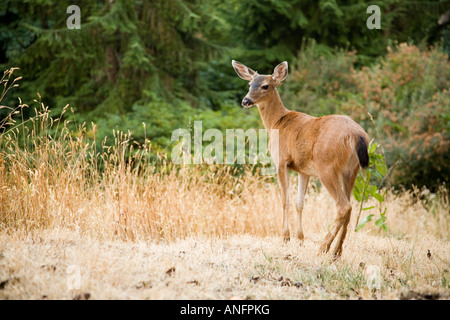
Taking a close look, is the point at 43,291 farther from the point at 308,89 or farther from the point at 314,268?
the point at 308,89

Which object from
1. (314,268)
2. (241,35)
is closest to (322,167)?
(314,268)

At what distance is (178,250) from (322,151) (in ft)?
6.07

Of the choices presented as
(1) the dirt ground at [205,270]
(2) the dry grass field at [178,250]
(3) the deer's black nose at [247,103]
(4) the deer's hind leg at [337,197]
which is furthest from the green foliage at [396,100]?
(1) the dirt ground at [205,270]

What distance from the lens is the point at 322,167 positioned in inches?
183

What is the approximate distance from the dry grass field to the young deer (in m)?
0.55

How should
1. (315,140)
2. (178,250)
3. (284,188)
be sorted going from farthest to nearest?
(284,188) → (315,140) → (178,250)

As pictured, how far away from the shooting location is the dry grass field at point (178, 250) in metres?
3.50

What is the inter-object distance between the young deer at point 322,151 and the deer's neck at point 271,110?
0.01m

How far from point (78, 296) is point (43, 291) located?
273 mm

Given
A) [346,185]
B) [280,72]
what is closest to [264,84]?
[280,72]

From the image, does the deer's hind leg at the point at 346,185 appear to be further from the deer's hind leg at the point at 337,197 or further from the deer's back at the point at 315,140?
the deer's back at the point at 315,140

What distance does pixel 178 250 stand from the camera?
Result: 4.63 m

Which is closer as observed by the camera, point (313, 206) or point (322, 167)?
point (322, 167)

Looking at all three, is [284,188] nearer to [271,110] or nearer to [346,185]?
[346,185]
